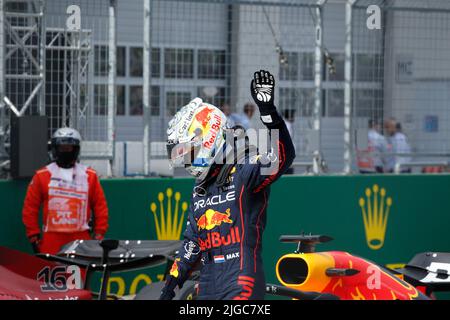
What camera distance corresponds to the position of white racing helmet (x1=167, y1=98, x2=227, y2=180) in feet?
16.0

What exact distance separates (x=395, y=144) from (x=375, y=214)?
991 mm

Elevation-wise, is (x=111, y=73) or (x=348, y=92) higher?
(x=111, y=73)

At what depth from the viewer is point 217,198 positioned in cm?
492

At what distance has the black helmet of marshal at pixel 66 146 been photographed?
9422 millimetres

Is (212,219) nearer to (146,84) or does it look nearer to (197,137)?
(197,137)

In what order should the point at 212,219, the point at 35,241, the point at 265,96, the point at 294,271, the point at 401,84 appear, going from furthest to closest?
the point at 401,84 < the point at 35,241 < the point at 212,219 < the point at 294,271 < the point at 265,96

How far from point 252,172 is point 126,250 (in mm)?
2718

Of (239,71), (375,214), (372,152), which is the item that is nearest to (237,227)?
(239,71)

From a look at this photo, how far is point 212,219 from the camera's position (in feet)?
16.1

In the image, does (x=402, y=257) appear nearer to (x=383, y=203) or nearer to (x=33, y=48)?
(x=383, y=203)

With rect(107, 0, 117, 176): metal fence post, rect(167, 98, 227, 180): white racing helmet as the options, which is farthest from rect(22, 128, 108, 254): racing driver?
rect(167, 98, 227, 180): white racing helmet
